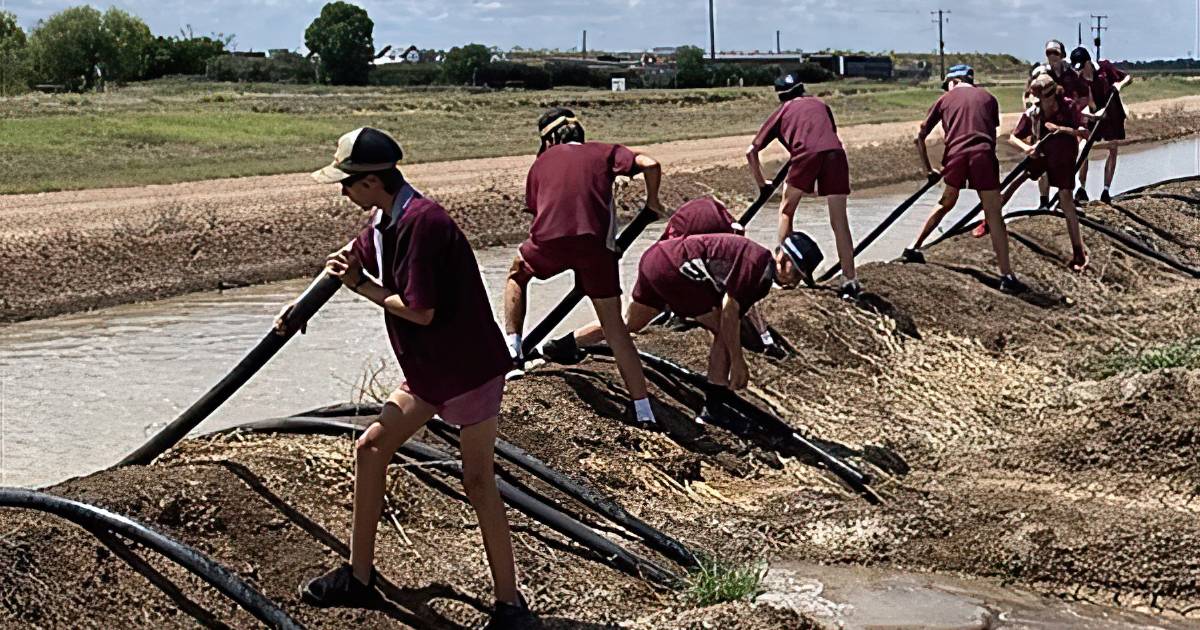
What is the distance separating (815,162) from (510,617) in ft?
20.1

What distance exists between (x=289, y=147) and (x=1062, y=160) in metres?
20.5

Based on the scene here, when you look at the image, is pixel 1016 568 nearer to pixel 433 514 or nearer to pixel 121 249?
pixel 433 514

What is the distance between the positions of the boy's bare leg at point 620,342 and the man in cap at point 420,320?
2.43 m

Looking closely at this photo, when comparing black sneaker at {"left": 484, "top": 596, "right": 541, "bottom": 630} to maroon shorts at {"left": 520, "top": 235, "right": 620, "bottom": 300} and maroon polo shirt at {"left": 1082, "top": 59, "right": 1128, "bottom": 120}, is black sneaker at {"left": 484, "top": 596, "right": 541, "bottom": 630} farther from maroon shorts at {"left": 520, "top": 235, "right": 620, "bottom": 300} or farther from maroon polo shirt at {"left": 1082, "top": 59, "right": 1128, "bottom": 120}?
maroon polo shirt at {"left": 1082, "top": 59, "right": 1128, "bottom": 120}

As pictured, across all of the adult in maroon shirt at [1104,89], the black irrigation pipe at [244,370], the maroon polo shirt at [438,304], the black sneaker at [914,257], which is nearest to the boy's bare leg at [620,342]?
the black irrigation pipe at [244,370]

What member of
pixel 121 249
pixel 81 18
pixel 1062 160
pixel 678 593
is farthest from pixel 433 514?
pixel 81 18

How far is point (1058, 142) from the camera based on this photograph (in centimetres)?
1376

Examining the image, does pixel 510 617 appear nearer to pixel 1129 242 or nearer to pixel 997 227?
pixel 997 227

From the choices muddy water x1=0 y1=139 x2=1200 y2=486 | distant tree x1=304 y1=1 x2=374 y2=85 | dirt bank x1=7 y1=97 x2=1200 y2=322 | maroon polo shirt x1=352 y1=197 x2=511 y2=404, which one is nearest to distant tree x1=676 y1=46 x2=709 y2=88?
distant tree x1=304 y1=1 x2=374 y2=85

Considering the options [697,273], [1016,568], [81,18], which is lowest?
[1016,568]

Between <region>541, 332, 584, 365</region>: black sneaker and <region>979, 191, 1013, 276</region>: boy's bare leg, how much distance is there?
194 inches

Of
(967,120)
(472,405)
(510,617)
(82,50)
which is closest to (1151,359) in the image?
(967,120)

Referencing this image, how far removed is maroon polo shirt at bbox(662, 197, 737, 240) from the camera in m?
8.80

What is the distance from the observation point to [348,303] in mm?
15750
